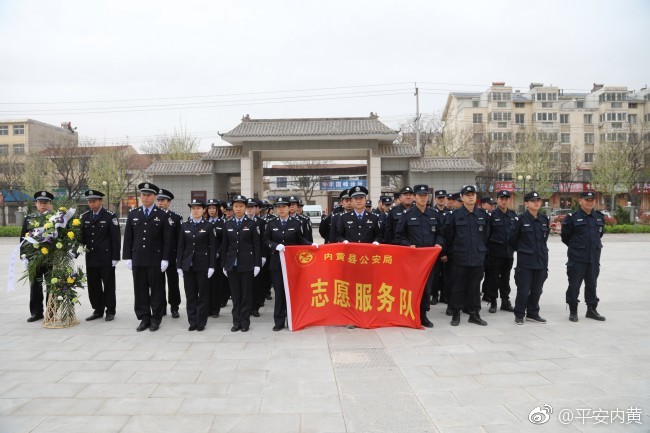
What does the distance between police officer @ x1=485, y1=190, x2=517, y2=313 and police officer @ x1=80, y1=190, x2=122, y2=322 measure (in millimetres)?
5689

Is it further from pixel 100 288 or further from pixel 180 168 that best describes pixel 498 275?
pixel 180 168

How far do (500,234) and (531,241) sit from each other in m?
0.71

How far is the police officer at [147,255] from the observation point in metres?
5.84

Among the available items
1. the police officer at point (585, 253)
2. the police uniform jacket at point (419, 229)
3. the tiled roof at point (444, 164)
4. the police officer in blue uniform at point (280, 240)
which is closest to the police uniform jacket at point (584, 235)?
the police officer at point (585, 253)

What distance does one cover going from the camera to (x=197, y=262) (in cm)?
581

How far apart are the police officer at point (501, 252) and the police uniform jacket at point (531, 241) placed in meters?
0.45

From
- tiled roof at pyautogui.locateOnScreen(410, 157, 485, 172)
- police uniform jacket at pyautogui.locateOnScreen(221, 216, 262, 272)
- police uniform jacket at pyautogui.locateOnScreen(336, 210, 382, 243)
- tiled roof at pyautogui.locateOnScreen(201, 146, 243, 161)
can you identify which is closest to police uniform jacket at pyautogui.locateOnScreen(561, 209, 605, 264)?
police uniform jacket at pyautogui.locateOnScreen(336, 210, 382, 243)

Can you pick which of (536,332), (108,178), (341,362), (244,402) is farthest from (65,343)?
(108,178)

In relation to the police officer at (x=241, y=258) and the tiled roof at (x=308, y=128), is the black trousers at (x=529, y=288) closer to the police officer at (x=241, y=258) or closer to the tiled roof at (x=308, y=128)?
the police officer at (x=241, y=258)

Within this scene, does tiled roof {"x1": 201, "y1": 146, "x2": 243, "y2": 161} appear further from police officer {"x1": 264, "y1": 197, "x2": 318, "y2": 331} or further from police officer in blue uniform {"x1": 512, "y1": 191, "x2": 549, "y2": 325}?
police officer in blue uniform {"x1": 512, "y1": 191, "x2": 549, "y2": 325}

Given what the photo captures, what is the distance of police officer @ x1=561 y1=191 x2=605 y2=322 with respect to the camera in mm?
6059

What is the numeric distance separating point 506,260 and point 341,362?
12.1 ft

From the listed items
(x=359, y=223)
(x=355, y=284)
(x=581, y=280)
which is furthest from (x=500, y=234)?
(x=355, y=284)

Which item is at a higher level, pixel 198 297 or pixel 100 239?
pixel 100 239
